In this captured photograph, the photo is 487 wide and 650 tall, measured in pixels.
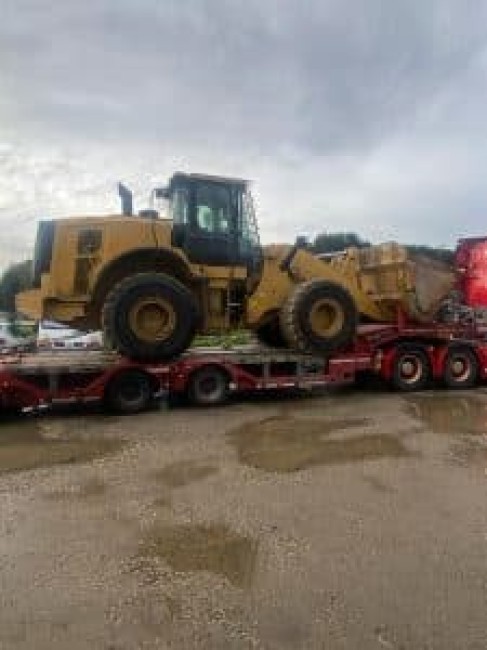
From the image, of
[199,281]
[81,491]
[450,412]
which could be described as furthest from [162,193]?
[81,491]

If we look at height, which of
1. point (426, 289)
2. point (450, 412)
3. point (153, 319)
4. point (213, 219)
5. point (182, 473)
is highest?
point (213, 219)

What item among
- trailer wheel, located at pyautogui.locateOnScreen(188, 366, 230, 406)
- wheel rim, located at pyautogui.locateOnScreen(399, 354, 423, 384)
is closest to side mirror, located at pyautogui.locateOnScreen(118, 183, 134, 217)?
trailer wheel, located at pyautogui.locateOnScreen(188, 366, 230, 406)

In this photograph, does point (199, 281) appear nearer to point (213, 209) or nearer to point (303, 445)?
point (213, 209)

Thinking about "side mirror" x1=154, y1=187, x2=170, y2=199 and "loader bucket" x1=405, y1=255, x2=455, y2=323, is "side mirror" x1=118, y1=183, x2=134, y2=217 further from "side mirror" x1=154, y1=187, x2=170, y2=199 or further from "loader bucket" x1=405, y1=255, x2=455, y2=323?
"loader bucket" x1=405, y1=255, x2=455, y2=323

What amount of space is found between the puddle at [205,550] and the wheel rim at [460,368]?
910 cm

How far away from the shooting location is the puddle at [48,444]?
8.81 metres

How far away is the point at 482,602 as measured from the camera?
5.13 meters

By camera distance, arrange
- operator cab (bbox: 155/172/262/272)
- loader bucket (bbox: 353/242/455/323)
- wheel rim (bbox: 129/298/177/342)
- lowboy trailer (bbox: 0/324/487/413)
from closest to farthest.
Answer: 1. lowboy trailer (bbox: 0/324/487/413)
2. wheel rim (bbox: 129/298/177/342)
3. operator cab (bbox: 155/172/262/272)
4. loader bucket (bbox: 353/242/455/323)

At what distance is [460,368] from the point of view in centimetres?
1481

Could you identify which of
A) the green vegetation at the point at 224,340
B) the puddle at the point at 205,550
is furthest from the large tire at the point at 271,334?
the puddle at the point at 205,550

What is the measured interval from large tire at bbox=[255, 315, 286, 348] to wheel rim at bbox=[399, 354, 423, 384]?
2174mm

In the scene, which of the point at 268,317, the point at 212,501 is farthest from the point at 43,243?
the point at 212,501

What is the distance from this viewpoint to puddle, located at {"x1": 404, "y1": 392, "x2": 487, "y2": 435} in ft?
35.2

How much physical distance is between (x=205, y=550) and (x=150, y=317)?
6.05 metres
